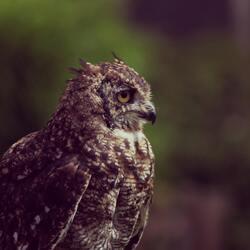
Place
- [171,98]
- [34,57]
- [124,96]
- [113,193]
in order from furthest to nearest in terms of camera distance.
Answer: [171,98], [34,57], [124,96], [113,193]

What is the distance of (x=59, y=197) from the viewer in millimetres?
5660

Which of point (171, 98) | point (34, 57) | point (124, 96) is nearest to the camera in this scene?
point (124, 96)

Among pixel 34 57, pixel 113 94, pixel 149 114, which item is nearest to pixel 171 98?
pixel 34 57

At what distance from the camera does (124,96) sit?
570 cm

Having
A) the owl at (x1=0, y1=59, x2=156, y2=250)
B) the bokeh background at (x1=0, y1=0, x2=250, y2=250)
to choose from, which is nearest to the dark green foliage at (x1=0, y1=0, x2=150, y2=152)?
the bokeh background at (x1=0, y1=0, x2=250, y2=250)

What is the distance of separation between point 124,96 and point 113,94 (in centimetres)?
7

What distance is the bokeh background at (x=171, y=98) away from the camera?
10383mm

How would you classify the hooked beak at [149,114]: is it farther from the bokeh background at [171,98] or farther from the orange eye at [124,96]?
the bokeh background at [171,98]

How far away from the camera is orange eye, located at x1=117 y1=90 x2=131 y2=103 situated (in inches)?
224

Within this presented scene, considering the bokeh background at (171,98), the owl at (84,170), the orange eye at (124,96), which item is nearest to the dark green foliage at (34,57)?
the bokeh background at (171,98)

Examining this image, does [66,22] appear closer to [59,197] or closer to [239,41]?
[59,197]

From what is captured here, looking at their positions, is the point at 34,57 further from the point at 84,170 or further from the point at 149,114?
the point at 84,170

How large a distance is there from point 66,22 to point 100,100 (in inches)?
202

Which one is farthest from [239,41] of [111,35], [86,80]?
[86,80]
